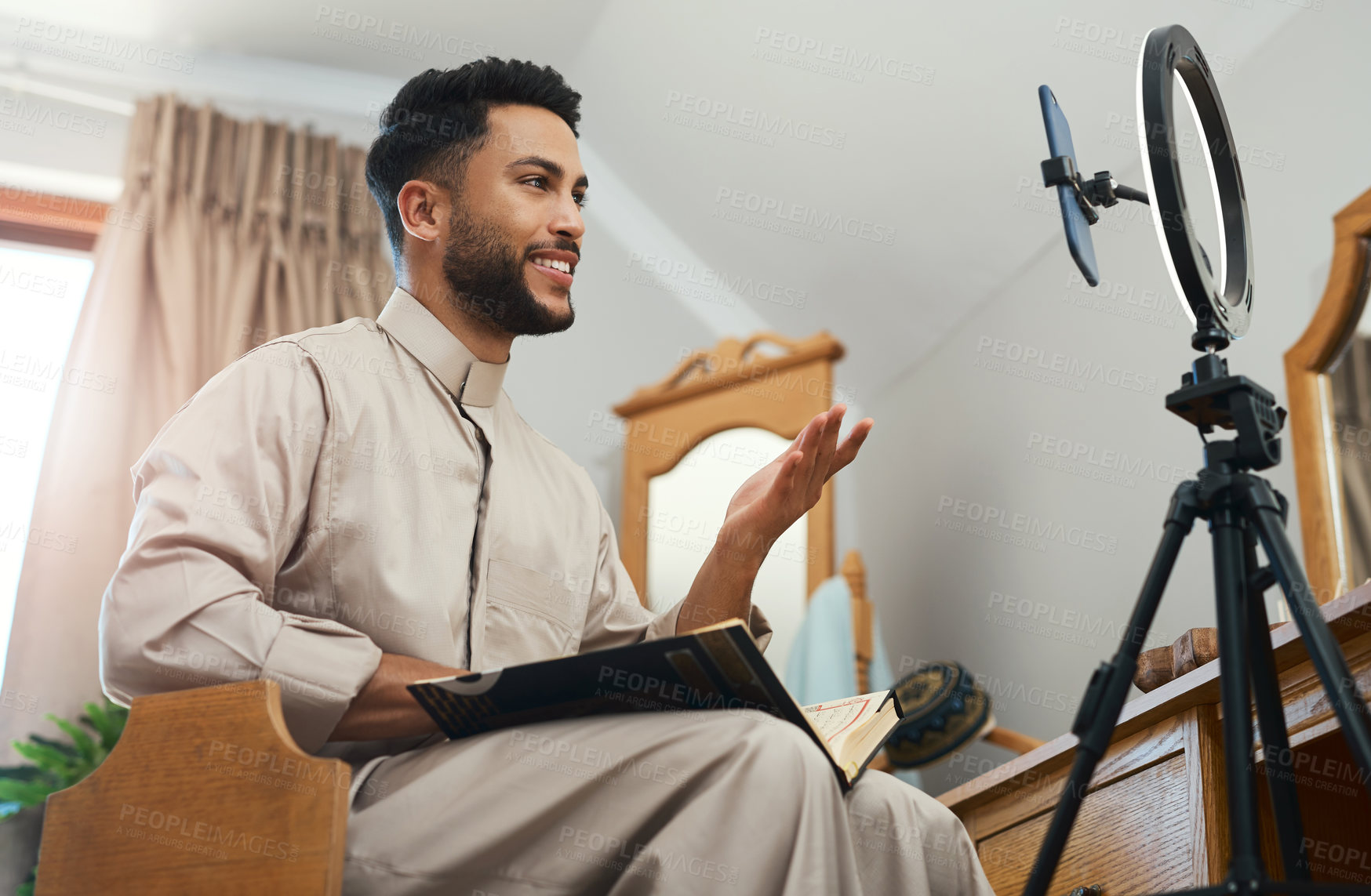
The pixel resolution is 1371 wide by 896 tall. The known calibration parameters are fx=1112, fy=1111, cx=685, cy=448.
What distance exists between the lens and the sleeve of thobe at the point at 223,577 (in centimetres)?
92

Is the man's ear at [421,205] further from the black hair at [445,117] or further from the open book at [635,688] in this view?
the open book at [635,688]

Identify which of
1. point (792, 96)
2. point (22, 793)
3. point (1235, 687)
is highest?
point (792, 96)

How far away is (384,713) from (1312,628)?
2.41 ft

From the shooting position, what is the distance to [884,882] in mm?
986

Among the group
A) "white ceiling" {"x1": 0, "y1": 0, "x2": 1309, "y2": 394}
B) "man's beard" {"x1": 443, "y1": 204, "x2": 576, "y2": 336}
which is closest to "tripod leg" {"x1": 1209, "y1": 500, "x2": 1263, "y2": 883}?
"man's beard" {"x1": 443, "y1": 204, "x2": 576, "y2": 336}

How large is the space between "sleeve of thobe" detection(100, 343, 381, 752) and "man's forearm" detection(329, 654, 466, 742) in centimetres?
1

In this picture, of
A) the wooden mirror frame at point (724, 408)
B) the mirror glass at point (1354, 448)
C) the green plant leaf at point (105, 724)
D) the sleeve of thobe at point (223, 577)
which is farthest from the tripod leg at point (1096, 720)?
the green plant leaf at point (105, 724)

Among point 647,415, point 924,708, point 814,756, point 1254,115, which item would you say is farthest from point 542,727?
point 647,415

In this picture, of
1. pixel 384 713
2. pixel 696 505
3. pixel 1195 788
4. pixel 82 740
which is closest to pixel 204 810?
pixel 384 713

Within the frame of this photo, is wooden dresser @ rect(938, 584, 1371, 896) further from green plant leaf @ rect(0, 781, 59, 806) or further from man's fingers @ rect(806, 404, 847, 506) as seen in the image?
green plant leaf @ rect(0, 781, 59, 806)

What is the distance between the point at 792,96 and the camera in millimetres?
2795

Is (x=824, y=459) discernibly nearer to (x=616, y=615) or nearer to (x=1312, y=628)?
(x=616, y=615)

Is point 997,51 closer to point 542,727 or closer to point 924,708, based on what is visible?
point 924,708

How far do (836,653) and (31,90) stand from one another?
8.89 feet
